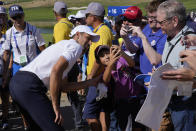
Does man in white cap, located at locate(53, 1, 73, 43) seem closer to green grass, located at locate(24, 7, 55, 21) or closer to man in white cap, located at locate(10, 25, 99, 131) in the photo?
man in white cap, located at locate(10, 25, 99, 131)

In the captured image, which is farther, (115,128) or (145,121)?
(115,128)

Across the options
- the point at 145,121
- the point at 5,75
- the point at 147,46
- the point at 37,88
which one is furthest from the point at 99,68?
the point at 5,75

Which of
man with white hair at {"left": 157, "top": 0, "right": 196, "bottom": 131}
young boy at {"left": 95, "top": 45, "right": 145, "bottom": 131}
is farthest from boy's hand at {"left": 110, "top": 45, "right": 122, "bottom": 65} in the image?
man with white hair at {"left": 157, "top": 0, "right": 196, "bottom": 131}

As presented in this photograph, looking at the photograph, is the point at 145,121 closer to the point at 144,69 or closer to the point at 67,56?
the point at 67,56

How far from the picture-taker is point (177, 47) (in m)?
3.21

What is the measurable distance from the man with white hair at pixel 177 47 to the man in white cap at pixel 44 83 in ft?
3.05

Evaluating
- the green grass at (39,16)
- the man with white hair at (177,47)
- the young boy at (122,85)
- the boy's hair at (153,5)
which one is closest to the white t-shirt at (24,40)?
the young boy at (122,85)

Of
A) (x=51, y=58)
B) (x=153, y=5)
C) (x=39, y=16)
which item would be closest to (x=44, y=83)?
(x=51, y=58)

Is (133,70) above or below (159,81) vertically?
below

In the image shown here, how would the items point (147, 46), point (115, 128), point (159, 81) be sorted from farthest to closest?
point (115, 128)
point (147, 46)
point (159, 81)

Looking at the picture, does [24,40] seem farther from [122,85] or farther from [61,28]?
[122,85]

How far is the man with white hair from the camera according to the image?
3.22 metres

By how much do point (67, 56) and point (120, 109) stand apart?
134cm

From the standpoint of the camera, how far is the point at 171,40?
329 cm
